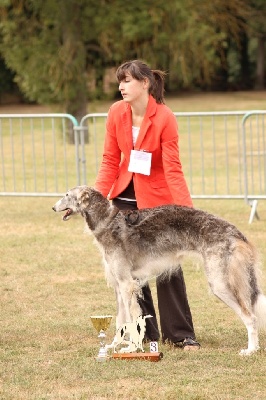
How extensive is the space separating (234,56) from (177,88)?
355cm

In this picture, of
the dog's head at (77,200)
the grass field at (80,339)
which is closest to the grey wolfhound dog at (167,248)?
the dog's head at (77,200)

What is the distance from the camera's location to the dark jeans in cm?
716

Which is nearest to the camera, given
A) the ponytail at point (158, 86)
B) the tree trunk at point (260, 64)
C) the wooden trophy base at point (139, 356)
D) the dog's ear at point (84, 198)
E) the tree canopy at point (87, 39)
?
the wooden trophy base at point (139, 356)

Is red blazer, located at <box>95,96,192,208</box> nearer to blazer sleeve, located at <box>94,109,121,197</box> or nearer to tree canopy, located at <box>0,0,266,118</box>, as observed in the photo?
blazer sleeve, located at <box>94,109,121,197</box>

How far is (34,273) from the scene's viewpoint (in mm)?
10492

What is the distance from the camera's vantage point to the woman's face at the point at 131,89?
6.86 metres

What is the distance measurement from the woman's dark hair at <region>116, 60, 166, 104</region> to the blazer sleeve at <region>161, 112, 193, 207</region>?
0.64 ft

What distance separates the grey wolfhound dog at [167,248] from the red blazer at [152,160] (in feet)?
0.71

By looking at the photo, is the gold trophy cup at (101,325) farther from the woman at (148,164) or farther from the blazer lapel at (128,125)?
the blazer lapel at (128,125)

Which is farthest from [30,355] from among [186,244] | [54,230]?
[54,230]

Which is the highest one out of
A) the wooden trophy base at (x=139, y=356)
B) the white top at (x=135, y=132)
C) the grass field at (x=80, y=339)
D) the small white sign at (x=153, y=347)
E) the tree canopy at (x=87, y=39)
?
the tree canopy at (x=87, y=39)

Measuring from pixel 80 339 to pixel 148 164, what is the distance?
1.51 m

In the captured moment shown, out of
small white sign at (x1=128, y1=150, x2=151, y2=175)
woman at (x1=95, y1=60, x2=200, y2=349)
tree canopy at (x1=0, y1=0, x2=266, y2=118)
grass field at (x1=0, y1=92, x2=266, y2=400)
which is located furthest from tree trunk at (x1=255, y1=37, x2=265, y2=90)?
small white sign at (x1=128, y1=150, x2=151, y2=175)

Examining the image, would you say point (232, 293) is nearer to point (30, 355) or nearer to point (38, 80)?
point (30, 355)
